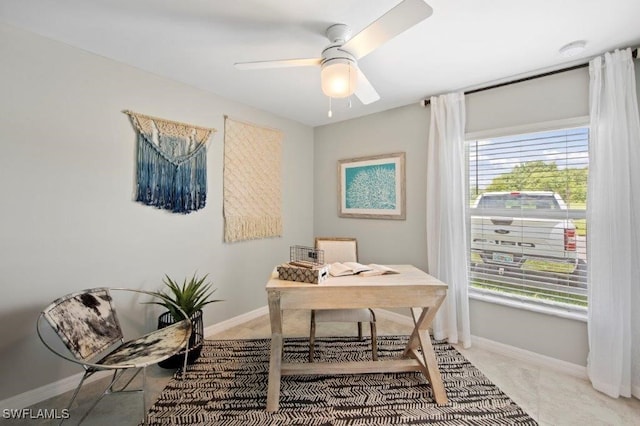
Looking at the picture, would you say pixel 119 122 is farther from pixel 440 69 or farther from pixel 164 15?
pixel 440 69

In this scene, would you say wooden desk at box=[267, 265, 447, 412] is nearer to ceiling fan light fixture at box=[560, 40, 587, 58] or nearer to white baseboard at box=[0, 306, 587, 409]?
white baseboard at box=[0, 306, 587, 409]

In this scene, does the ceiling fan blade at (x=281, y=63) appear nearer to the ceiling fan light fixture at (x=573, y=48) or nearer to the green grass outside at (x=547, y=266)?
the ceiling fan light fixture at (x=573, y=48)

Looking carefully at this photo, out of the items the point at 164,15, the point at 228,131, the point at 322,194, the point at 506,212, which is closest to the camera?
the point at 164,15

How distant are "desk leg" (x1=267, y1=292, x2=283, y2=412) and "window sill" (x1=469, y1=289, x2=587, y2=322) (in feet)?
6.12

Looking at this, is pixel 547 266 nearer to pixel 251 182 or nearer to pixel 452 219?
pixel 452 219

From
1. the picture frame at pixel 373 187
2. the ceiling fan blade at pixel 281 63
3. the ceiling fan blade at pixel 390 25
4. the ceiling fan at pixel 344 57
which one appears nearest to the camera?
the ceiling fan blade at pixel 390 25

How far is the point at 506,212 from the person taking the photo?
8.22ft

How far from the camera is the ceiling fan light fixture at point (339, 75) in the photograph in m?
1.59

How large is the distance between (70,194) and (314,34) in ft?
6.41

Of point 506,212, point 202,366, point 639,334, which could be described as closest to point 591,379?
point 639,334

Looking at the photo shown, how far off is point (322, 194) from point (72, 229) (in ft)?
8.43

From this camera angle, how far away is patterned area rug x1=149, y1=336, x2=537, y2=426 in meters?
1.67

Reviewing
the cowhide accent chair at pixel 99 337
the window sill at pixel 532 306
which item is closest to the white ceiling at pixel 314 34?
the cowhide accent chair at pixel 99 337

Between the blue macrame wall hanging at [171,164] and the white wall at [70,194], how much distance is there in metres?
0.07
